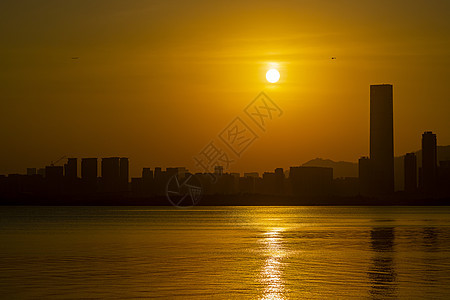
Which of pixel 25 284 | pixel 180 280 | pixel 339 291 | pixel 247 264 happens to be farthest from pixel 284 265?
pixel 25 284

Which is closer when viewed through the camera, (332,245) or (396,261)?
(396,261)

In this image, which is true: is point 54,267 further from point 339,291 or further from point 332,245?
point 332,245

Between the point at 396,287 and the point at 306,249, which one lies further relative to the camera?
the point at 306,249

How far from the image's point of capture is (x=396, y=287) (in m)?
47.5

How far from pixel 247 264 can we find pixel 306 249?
1891 centimetres

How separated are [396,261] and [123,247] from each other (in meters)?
31.7

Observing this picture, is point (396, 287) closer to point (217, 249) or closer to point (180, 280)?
point (180, 280)

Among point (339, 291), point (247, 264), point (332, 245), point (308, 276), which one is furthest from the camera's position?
point (332, 245)

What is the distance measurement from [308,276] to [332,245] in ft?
A: 112

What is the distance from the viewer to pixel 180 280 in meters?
51.3

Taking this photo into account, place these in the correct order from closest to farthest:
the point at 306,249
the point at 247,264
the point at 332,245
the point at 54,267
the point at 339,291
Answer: the point at 339,291 < the point at 54,267 < the point at 247,264 < the point at 306,249 < the point at 332,245

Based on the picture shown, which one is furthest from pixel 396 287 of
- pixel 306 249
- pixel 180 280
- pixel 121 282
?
pixel 306 249

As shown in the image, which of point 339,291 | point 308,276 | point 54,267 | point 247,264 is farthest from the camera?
point 247,264

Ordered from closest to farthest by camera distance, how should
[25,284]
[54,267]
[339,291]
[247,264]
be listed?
1. [339,291]
2. [25,284]
3. [54,267]
4. [247,264]
